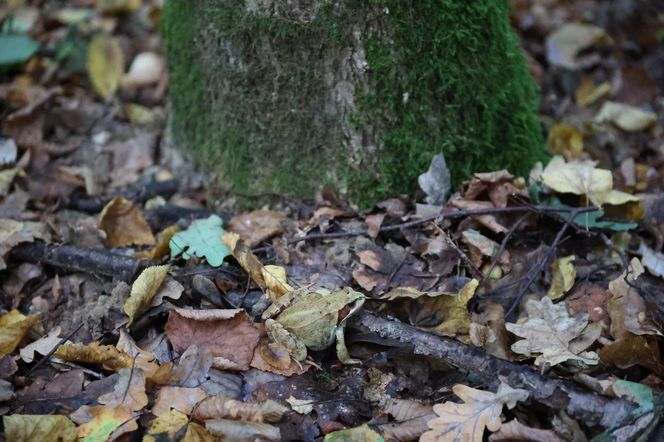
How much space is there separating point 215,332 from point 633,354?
1.49 m

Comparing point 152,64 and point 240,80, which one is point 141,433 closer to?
point 240,80

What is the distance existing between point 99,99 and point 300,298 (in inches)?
101

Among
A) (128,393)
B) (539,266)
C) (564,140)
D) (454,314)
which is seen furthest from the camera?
(564,140)

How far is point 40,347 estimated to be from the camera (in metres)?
2.43

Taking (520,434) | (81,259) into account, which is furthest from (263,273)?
(520,434)

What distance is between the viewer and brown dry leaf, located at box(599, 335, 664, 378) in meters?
2.21

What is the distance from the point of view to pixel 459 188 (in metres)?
2.98

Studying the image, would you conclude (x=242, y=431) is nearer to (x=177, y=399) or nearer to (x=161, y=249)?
(x=177, y=399)

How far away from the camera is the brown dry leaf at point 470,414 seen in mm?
2021

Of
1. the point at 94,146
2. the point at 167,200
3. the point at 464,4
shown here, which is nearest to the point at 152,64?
the point at 94,146

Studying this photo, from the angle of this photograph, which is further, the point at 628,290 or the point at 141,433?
the point at 628,290

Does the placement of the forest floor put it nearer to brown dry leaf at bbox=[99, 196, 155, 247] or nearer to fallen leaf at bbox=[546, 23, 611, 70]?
brown dry leaf at bbox=[99, 196, 155, 247]

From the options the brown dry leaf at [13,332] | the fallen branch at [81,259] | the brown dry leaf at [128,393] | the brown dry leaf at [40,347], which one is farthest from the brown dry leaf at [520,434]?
the brown dry leaf at [13,332]

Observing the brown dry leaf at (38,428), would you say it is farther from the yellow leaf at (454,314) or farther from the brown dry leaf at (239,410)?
the yellow leaf at (454,314)
